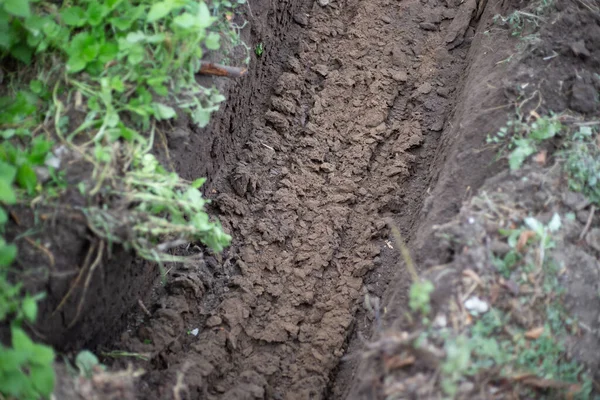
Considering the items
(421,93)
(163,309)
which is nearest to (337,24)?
(421,93)

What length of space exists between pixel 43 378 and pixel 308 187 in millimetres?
2005

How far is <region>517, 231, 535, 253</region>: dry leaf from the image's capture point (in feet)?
8.60

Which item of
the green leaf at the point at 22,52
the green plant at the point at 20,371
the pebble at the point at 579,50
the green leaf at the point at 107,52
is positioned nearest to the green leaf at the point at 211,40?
the green leaf at the point at 107,52

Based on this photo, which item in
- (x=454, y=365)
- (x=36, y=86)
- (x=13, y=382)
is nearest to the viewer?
(x=13, y=382)

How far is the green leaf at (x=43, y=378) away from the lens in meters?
2.20

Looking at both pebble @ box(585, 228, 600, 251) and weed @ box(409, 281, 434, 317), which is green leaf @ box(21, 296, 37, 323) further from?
pebble @ box(585, 228, 600, 251)

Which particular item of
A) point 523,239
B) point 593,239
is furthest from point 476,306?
point 593,239

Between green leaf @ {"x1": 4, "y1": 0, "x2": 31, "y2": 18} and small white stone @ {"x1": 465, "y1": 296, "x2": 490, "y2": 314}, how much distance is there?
228cm

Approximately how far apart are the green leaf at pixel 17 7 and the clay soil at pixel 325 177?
85 cm

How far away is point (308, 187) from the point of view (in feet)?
12.4

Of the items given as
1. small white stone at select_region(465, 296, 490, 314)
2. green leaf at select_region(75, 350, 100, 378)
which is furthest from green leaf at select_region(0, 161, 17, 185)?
small white stone at select_region(465, 296, 490, 314)

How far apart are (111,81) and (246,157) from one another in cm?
121

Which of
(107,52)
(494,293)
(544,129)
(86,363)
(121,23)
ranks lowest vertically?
(86,363)

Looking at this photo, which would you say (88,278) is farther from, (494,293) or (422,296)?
(494,293)
